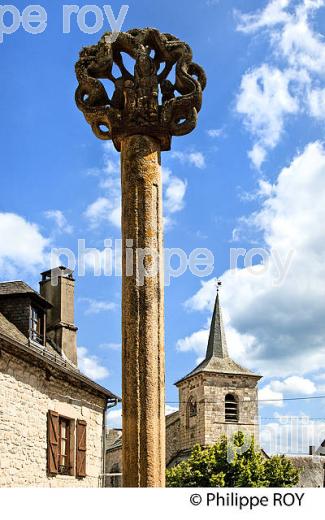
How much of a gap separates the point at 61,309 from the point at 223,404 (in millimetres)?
34624

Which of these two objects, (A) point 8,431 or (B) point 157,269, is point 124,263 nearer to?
(B) point 157,269

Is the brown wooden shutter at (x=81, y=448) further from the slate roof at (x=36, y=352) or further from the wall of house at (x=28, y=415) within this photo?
the slate roof at (x=36, y=352)

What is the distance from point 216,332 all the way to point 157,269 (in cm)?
5215

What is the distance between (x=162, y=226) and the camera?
6023 mm

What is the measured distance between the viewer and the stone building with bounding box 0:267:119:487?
48.2ft

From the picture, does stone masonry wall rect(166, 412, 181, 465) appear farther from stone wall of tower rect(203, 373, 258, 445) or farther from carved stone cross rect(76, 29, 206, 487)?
carved stone cross rect(76, 29, 206, 487)

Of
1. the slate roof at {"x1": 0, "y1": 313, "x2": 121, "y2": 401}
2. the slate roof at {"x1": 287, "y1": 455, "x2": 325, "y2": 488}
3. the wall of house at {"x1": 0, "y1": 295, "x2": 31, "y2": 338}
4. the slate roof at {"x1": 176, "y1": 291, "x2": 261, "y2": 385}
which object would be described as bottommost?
the slate roof at {"x1": 287, "y1": 455, "x2": 325, "y2": 488}

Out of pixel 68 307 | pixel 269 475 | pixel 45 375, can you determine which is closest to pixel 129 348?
pixel 45 375

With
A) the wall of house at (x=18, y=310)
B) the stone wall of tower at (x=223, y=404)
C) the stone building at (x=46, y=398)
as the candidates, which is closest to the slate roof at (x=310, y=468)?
the stone wall of tower at (x=223, y=404)

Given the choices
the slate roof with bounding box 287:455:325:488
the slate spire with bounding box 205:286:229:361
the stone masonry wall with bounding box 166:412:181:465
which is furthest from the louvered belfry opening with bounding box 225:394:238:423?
the slate roof with bounding box 287:455:325:488

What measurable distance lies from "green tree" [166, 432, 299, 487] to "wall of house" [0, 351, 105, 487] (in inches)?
724

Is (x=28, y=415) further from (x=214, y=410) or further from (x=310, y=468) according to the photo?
(x=310, y=468)

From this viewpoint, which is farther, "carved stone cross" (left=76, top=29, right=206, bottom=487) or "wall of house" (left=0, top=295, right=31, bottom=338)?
"wall of house" (left=0, top=295, right=31, bottom=338)

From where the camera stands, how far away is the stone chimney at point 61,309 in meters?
20.9
